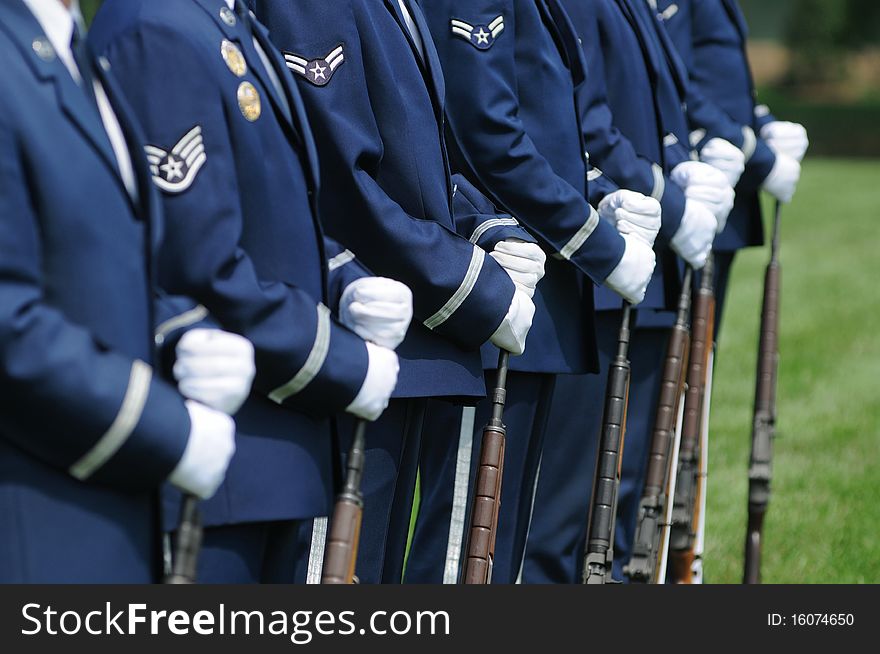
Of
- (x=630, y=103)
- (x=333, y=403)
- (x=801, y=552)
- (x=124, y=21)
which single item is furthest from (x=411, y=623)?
(x=801, y=552)

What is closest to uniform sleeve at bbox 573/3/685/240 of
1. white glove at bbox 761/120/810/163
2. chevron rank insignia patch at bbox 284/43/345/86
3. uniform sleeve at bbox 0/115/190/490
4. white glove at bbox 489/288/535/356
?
white glove at bbox 489/288/535/356

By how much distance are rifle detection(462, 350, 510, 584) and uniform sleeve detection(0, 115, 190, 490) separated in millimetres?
1087

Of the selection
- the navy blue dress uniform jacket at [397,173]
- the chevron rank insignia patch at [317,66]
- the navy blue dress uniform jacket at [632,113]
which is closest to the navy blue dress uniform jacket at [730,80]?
the navy blue dress uniform jacket at [632,113]

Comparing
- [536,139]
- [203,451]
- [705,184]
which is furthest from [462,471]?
[203,451]

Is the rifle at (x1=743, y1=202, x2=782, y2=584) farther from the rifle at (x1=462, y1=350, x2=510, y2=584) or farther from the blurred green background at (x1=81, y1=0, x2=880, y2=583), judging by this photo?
the rifle at (x1=462, y1=350, x2=510, y2=584)

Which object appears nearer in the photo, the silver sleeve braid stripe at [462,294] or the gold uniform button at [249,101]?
the gold uniform button at [249,101]

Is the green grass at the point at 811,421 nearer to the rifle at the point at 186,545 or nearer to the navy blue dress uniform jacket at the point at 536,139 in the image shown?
the navy blue dress uniform jacket at the point at 536,139

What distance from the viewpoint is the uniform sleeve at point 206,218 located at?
2156 millimetres

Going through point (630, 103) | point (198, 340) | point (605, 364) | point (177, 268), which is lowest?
point (198, 340)

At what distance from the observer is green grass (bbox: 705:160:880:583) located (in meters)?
5.00

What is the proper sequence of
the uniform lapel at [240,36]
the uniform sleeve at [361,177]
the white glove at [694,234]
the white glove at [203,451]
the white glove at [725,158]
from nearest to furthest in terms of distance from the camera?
the white glove at [203,451]
the uniform lapel at [240,36]
the uniform sleeve at [361,177]
the white glove at [694,234]
the white glove at [725,158]

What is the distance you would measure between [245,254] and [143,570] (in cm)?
49

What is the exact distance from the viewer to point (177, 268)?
2174 millimetres

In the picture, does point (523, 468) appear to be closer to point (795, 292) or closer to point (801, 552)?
point (801, 552)
